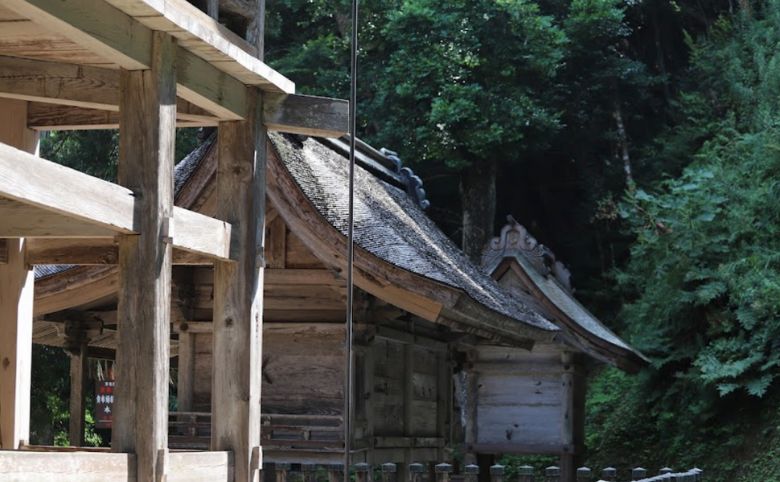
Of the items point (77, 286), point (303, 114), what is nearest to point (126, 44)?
point (303, 114)

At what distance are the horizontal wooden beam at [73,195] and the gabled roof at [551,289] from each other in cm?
1145

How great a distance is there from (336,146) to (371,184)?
653mm

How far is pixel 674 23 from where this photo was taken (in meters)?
26.9

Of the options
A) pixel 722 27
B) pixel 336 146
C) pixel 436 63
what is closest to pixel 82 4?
pixel 336 146

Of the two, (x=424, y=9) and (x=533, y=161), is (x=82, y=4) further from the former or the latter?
(x=533, y=161)

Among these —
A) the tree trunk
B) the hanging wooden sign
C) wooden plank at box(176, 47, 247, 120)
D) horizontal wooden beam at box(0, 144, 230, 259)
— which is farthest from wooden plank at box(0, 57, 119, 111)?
the tree trunk

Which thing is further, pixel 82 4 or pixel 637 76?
pixel 637 76

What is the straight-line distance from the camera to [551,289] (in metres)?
18.9

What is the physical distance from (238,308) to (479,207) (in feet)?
55.8

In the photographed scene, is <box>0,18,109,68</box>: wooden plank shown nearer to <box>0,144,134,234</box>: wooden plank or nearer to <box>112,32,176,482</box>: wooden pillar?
<box>112,32,176,482</box>: wooden pillar

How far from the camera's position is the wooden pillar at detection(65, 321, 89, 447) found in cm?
1270

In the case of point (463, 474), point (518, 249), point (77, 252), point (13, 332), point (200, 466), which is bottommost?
point (463, 474)

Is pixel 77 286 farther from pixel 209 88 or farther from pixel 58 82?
pixel 209 88

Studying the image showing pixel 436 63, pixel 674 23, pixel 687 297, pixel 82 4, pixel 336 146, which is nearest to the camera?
pixel 82 4
